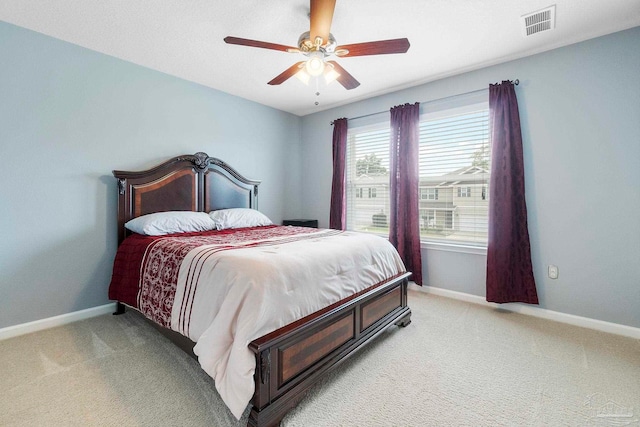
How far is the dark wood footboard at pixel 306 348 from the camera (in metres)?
1.41

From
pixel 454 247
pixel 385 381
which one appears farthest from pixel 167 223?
pixel 454 247

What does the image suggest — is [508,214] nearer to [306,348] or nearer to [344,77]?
[344,77]

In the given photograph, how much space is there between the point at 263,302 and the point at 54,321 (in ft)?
8.13

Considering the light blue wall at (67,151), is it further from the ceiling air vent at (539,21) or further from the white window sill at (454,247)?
the ceiling air vent at (539,21)

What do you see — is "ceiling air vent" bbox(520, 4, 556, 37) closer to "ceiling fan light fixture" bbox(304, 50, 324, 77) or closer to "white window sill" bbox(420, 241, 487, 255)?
"ceiling fan light fixture" bbox(304, 50, 324, 77)

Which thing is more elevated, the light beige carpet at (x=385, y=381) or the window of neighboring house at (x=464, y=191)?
the window of neighboring house at (x=464, y=191)

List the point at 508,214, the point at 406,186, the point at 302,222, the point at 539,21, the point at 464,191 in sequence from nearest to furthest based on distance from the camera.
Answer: the point at 539,21, the point at 508,214, the point at 464,191, the point at 406,186, the point at 302,222

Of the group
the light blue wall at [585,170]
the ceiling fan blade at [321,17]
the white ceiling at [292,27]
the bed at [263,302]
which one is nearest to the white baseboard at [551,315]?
the light blue wall at [585,170]

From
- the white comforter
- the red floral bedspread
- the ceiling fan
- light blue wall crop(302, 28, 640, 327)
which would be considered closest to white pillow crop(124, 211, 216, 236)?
the red floral bedspread

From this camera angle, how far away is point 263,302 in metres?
1.47

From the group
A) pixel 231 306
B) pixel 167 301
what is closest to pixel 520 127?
pixel 231 306

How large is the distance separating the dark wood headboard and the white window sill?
7.92 ft

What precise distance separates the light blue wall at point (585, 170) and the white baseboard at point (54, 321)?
4.32m

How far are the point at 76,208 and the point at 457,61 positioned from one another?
405 cm
